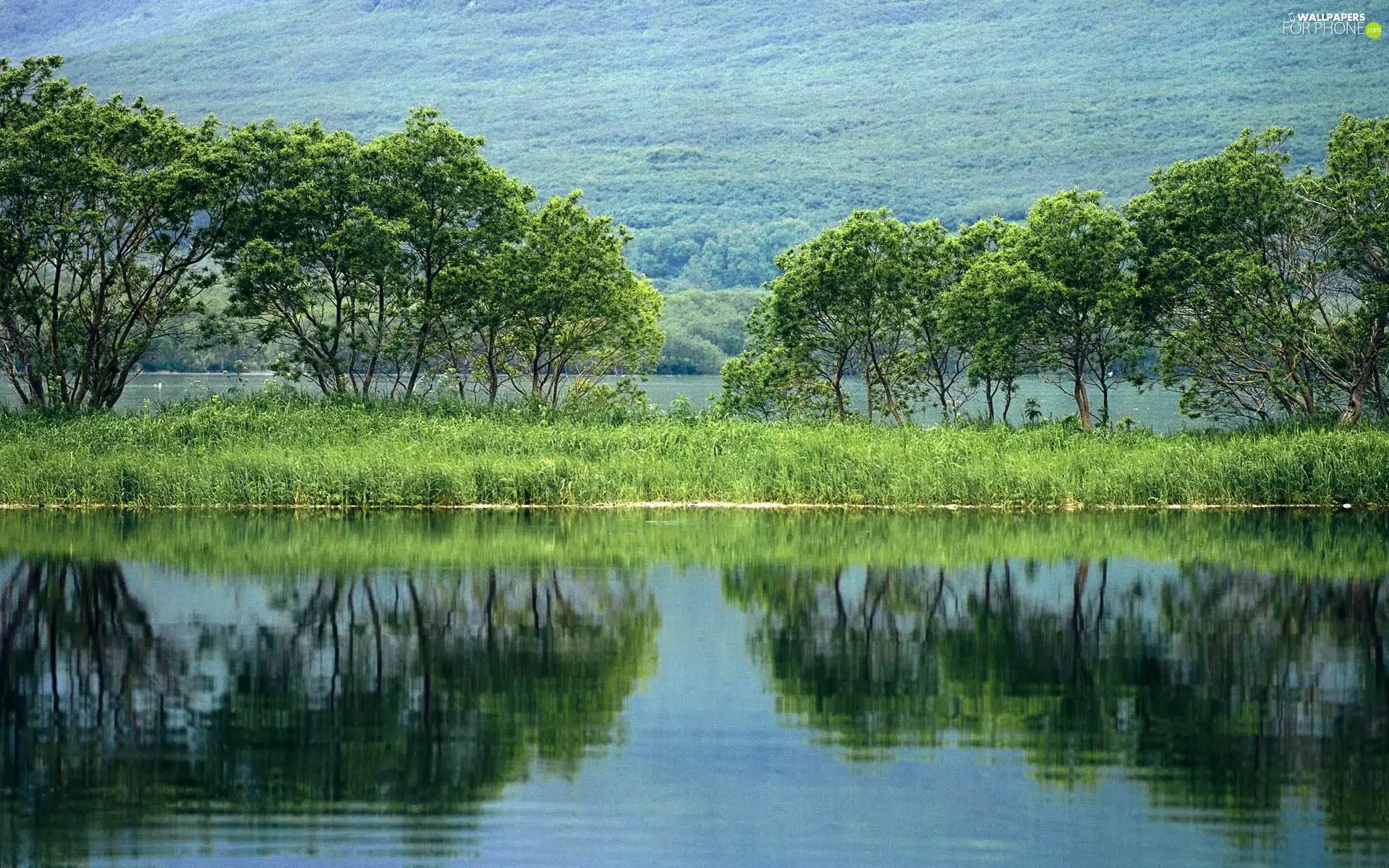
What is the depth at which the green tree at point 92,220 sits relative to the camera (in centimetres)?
3384

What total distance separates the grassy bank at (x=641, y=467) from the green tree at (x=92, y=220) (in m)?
4.91

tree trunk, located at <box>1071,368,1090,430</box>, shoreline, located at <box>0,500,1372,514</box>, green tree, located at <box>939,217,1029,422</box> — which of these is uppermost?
green tree, located at <box>939,217,1029,422</box>

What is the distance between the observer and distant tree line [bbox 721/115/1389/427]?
33.9 meters

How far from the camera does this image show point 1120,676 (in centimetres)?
1259

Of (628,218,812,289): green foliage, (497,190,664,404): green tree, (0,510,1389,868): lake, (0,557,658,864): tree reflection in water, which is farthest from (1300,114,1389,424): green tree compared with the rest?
(628,218,812,289): green foliage

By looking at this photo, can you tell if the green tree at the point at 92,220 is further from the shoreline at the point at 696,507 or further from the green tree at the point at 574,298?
the shoreline at the point at 696,507

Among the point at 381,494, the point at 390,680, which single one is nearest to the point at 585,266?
the point at 381,494

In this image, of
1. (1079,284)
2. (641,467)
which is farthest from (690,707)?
(1079,284)

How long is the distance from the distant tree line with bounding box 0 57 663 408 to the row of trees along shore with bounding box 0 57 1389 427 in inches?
2.9

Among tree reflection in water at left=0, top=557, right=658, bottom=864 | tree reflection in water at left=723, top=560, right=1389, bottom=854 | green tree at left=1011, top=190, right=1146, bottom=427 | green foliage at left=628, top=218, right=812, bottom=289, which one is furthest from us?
green foliage at left=628, top=218, right=812, bottom=289

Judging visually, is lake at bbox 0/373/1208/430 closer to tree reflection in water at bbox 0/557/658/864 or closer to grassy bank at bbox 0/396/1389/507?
grassy bank at bbox 0/396/1389/507

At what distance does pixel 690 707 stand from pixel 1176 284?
2630 centimetres

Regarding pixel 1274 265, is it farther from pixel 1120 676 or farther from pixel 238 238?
pixel 1120 676

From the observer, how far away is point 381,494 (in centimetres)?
2720
